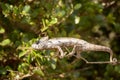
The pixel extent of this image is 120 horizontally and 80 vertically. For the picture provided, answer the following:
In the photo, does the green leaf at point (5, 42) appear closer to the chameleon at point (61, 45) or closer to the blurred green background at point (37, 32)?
the blurred green background at point (37, 32)

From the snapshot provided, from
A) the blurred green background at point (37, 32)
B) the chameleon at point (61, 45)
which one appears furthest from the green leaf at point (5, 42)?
the chameleon at point (61, 45)

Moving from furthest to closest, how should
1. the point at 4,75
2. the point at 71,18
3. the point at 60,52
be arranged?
the point at 71,18 → the point at 4,75 → the point at 60,52

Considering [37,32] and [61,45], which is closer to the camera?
[61,45]

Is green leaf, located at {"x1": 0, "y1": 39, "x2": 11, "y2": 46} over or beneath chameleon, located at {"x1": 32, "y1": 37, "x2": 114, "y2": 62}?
over

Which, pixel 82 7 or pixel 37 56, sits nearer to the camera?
pixel 37 56

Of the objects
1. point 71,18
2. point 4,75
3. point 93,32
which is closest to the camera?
point 4,75

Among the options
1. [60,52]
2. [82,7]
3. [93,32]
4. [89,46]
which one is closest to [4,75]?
[60,52]

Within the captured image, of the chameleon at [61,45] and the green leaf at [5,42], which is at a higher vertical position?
the green leaf at [5,42]

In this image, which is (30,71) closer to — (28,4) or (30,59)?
(30,59)

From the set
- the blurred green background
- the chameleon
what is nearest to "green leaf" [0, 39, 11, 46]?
the blurred green background

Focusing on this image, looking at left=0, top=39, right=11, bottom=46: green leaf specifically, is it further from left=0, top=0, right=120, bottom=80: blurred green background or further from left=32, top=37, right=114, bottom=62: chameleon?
left=32, top=37, right=114, bottom=62: chameleon

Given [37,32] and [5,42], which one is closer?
[5,42]
